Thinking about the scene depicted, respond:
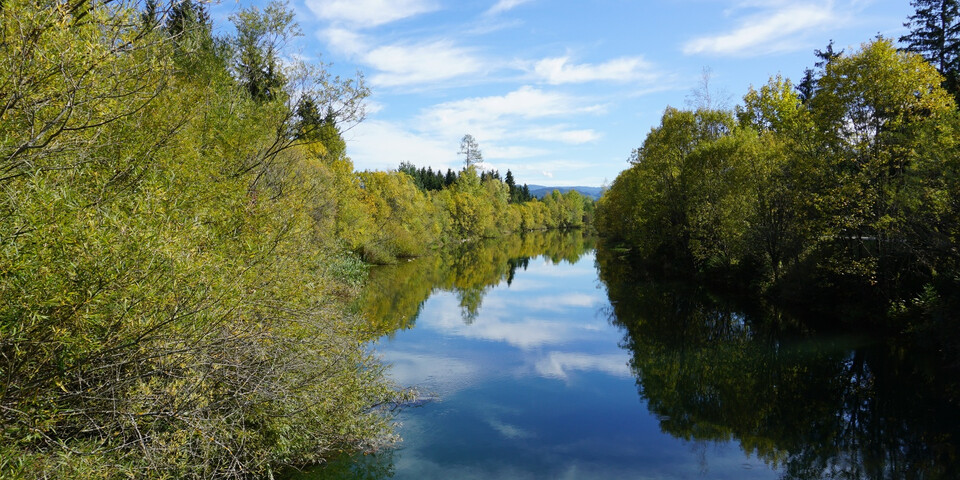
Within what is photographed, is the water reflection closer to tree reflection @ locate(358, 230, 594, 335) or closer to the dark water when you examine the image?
the dark water

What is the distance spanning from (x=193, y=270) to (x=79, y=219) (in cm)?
113

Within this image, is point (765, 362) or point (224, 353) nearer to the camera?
point (224, 353)

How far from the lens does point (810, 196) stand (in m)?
18.9

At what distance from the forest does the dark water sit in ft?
7.74

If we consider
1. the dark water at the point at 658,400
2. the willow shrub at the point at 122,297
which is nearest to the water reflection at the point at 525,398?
the dark water at the point at 658,400

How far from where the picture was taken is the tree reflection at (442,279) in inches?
938

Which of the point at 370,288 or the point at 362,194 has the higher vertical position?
the point at 362,194

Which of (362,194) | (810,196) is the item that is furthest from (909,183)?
(362,194)

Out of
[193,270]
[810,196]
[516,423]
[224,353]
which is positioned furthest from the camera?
[810,196]

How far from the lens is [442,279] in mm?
36625

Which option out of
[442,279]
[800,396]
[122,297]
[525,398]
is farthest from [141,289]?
[442,279]

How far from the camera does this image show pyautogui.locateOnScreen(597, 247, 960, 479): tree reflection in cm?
1019

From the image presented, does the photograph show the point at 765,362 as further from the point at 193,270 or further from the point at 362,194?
the point at 362,194

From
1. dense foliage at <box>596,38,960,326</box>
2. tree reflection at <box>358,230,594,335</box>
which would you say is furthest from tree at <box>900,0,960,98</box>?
tree reflection at <box>358,230,594,335</box>
